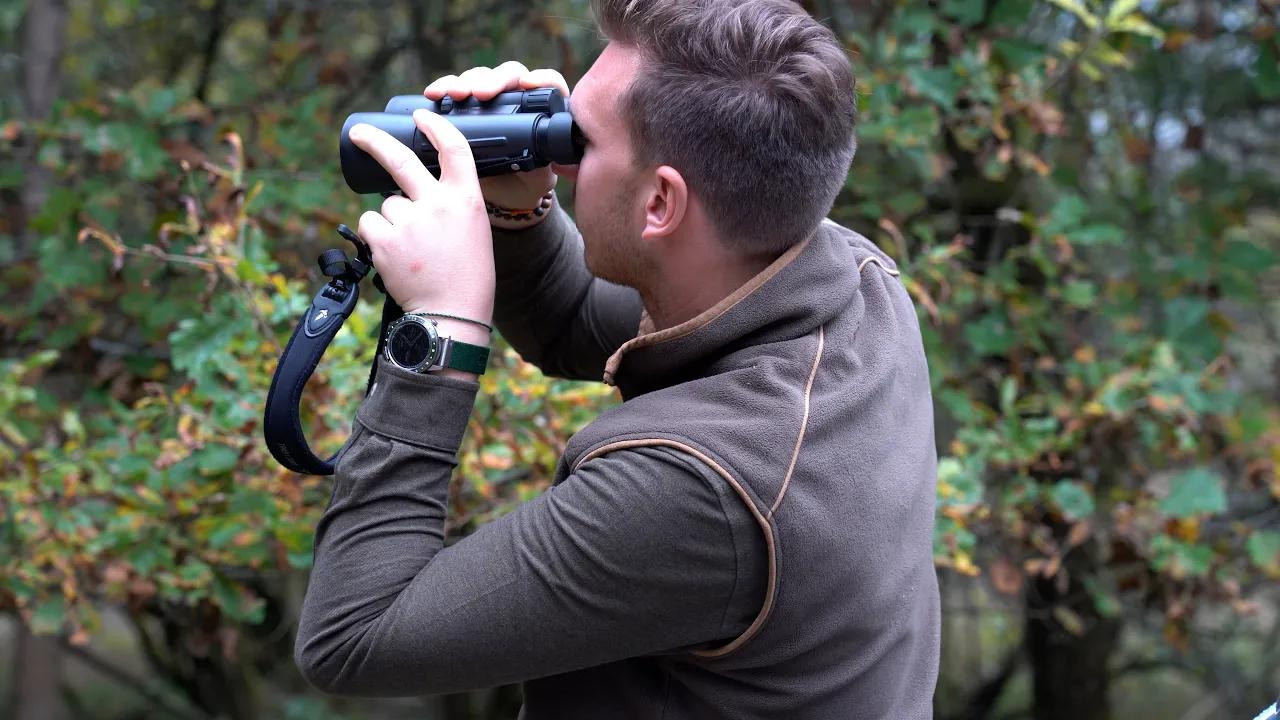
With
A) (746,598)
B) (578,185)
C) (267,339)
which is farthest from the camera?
(267,339)

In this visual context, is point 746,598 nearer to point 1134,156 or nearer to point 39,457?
point 39,457

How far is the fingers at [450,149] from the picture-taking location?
1274mm

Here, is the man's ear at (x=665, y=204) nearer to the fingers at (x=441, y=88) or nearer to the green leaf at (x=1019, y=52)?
the fingers at (x=441, y=88)

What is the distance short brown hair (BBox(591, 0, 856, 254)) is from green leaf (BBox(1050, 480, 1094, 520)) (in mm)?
1760

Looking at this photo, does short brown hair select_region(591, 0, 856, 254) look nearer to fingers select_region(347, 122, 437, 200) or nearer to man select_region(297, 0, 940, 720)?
man select_region(297, 0, 940, 720)

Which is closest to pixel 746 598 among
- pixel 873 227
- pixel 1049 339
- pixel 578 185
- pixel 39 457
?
pixel 578 185

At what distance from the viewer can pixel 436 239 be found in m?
1.22

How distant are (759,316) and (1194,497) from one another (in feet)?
6.92

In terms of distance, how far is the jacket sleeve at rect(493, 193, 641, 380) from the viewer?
166 centimetres

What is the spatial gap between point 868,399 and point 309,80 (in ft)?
9.57

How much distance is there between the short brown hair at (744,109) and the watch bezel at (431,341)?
0.31 metres

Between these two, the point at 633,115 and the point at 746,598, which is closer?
the point at 746,598

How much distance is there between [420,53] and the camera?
12.5 ft

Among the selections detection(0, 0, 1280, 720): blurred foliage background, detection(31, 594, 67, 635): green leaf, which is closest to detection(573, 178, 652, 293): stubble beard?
detection(0, 0, 1280, 720): blurred foliage background
